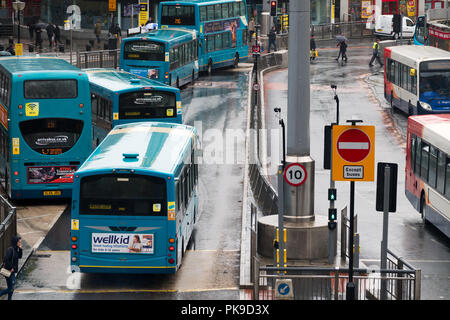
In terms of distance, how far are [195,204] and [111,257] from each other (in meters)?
5.70

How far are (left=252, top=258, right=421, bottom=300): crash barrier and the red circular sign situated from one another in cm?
194

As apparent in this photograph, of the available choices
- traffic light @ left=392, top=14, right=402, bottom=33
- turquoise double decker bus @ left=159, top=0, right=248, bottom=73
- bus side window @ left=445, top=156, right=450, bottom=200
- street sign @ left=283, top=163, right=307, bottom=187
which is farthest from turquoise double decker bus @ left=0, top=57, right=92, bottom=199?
traffic light @ left=392, top=14, right=402, bottom=33

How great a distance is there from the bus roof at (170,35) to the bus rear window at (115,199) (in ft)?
A: 91.8

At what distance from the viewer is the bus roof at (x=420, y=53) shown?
42.0 metres

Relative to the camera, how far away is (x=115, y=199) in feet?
67.0

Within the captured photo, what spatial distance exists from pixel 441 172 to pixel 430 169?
3.60 ft

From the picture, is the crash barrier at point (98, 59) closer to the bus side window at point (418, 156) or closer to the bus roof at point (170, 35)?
the bus roof at point (170, 35)

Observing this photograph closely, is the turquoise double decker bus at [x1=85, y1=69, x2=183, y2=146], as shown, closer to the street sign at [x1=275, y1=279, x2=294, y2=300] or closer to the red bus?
the red bus

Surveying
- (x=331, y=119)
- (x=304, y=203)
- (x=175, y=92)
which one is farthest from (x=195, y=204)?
(x=331, y=119)

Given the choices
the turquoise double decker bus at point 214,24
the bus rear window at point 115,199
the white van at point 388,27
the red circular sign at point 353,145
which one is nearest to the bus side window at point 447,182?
the bus rear window at point 115,199

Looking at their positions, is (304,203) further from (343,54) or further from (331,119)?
(343,54)

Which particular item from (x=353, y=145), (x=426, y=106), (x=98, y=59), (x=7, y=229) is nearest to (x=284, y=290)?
(x=353, y=145)

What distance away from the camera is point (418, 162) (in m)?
27.3

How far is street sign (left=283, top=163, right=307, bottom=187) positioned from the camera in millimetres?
20391
